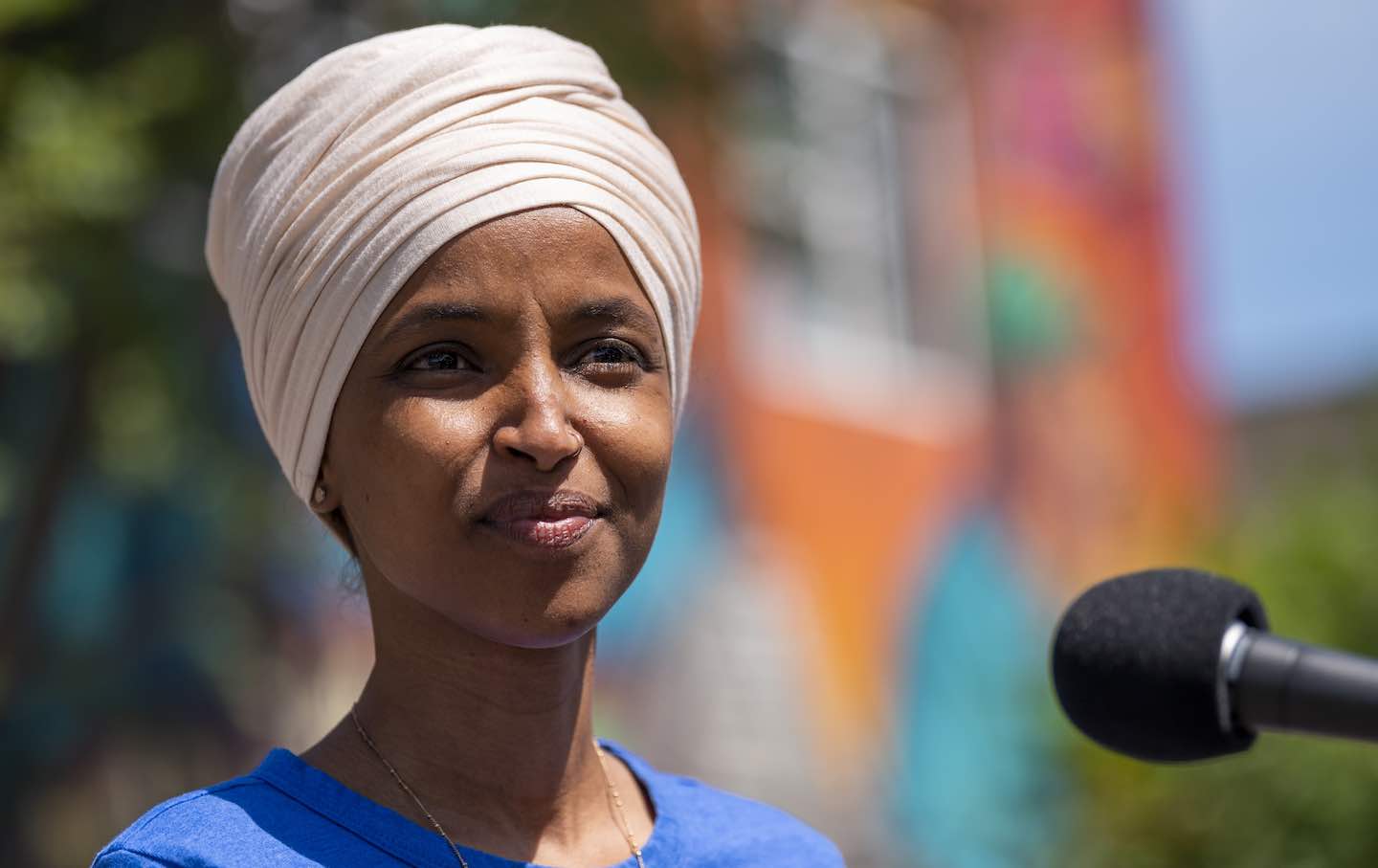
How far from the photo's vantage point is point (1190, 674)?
6.36ft

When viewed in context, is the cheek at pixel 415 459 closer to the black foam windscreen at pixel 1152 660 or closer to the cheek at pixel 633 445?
the cheek at pixel 633 445

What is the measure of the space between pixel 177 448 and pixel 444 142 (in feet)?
13.5

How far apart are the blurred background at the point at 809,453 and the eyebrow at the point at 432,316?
47 cm

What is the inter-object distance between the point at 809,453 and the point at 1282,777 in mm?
4077

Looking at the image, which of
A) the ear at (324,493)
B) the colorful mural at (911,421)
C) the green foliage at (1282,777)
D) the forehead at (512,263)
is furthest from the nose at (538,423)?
the colorful mural at (911,421)

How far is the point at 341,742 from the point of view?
243 cm

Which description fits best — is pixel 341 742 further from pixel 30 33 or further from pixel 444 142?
pixel 30 33

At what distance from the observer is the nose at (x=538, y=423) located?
2232 mm

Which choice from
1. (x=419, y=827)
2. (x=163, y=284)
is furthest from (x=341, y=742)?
(x=163, y=284)

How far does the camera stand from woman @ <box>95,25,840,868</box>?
88.7 inches

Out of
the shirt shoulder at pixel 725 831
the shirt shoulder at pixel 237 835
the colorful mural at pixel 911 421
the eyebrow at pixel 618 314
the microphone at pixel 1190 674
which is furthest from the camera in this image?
the colorful mural at pixel 911 421

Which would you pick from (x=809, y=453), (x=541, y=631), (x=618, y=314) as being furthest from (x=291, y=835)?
(x=809, y=453)

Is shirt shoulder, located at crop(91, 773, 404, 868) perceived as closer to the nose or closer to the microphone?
the nose

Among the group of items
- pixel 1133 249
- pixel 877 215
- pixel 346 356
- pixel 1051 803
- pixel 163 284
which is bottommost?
pixel 346 356
